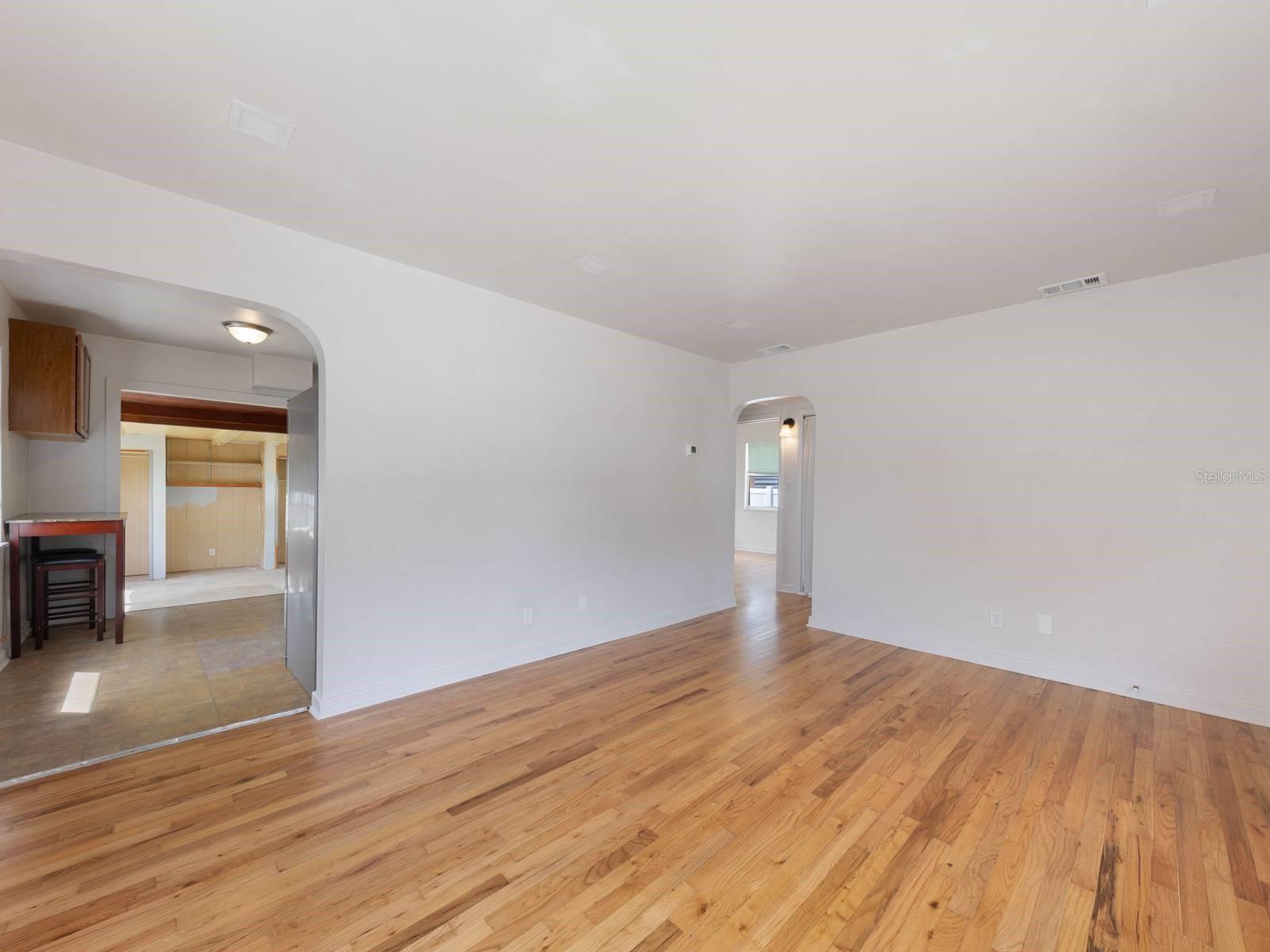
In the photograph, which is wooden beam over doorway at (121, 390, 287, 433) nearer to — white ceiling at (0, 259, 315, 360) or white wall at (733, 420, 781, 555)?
white ceiling at (0, 259, 315, 360)

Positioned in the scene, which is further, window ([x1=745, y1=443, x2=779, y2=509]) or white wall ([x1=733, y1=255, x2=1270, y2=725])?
window ([x1=745, y1=443, x2=779, y2=509])

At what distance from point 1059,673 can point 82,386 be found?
316 inches

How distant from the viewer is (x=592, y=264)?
3.23 m

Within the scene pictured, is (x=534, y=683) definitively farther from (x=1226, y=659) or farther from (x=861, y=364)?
(x=1226, y=659)

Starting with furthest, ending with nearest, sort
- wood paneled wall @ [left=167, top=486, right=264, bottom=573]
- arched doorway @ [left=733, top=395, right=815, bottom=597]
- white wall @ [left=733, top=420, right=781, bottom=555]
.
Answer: white wall @ [left=733, top=420, right=781, bottom=555], wood paneled wall @ [left=167, top=486, right=264, bottom=573], arched doorway @ [left=733, top=395, right=815, bottom=597]

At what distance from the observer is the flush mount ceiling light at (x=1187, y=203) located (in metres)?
2.39

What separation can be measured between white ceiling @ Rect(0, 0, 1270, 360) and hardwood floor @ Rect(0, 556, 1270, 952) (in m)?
2.75

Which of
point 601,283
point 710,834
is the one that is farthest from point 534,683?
point 601,283

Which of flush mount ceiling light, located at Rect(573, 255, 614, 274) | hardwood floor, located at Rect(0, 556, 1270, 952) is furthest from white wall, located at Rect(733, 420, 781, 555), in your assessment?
flush mount ceiling light, located at Rect(573, 255, 614, 274)

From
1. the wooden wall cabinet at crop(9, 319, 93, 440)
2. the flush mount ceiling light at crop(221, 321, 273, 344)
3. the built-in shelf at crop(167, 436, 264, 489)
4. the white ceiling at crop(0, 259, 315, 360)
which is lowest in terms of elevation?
the built-in shelf at crop(167, 436, 264, 489)

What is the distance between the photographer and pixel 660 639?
4609 mm

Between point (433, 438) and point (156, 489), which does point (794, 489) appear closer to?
point (433, 438)

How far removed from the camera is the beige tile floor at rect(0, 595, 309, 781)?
8.73 feet


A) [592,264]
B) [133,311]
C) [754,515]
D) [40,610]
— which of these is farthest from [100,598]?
[754,515]
